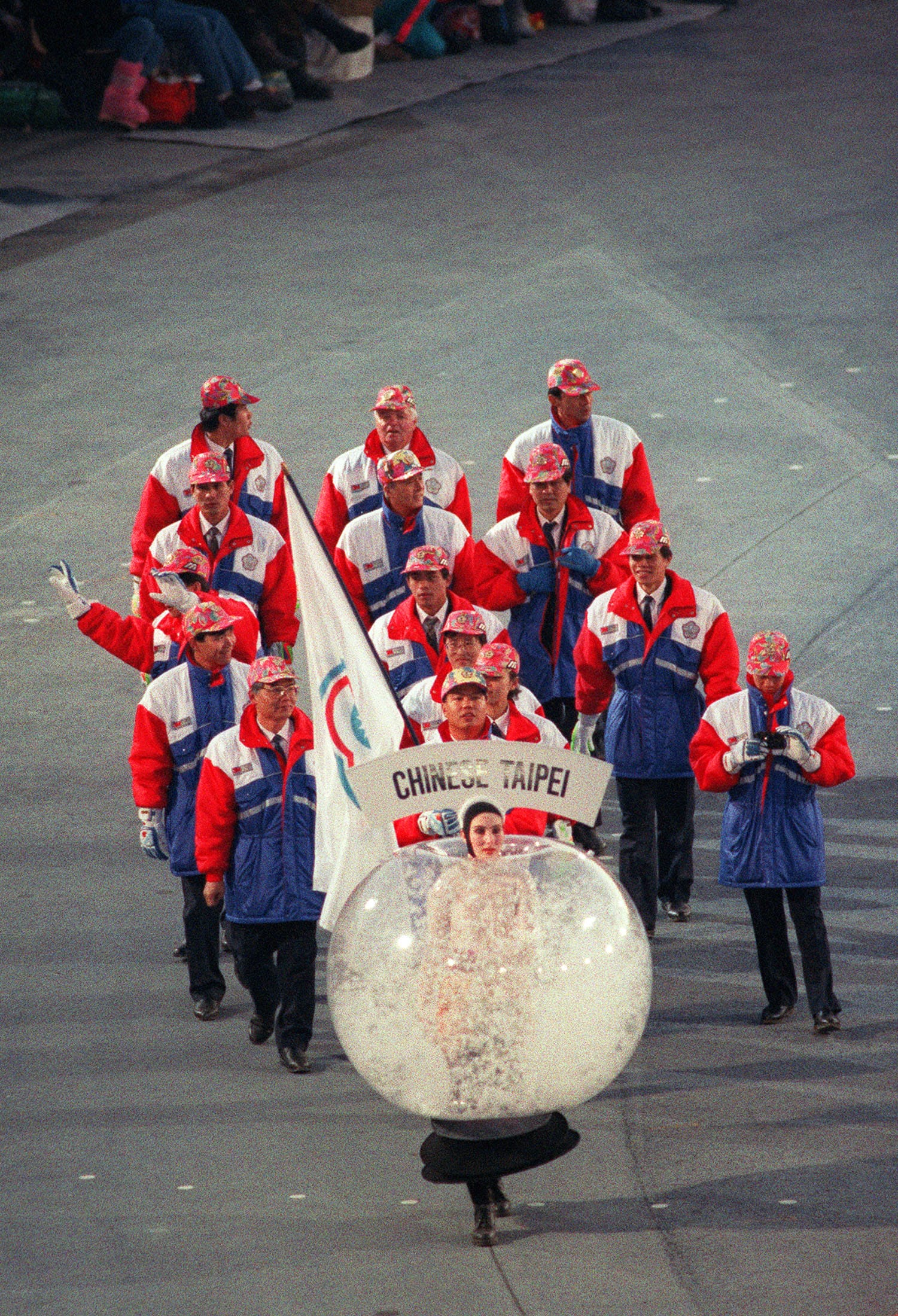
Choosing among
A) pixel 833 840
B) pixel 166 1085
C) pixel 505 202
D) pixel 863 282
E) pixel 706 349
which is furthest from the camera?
pixel 505 202

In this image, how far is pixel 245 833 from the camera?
31.0ft

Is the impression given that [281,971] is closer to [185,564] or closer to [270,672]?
[270,672]

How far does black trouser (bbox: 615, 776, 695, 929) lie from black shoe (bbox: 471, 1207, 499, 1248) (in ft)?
8.67

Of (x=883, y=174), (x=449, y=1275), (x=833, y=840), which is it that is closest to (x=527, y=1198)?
(x=449, y=1275)

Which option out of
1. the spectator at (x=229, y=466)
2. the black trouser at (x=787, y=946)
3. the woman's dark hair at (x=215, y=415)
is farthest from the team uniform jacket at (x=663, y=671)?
the woman's dark hair at (x=215, y=415)

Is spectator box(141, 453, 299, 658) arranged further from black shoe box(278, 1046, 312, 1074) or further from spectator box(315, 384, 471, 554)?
black shoe box(278, 1046, 312, 1074)

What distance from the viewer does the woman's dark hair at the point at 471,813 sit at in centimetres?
732

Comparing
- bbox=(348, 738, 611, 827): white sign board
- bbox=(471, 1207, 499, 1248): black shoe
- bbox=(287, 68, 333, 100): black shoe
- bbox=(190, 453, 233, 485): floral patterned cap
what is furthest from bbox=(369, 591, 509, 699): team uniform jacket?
bbox=(287, 68, 333, 100): black shoe

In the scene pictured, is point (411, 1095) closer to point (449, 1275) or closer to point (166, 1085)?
point (449, 1275)

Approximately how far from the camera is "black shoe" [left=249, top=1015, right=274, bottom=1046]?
9.66 meters

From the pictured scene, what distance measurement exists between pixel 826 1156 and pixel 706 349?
1141cm

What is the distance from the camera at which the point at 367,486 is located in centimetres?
1207

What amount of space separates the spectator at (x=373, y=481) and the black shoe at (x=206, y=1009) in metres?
2.98

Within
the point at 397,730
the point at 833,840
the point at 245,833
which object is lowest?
the point at 833,840
